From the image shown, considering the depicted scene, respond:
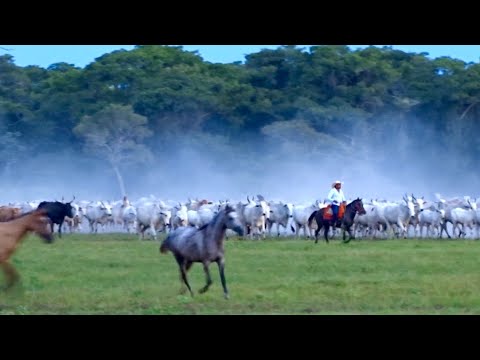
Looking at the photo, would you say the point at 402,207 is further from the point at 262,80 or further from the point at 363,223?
the point at 262,80

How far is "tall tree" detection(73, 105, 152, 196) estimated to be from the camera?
2077 inches

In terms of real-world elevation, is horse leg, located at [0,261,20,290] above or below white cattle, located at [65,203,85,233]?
below

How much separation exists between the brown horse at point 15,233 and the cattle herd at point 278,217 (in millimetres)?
15294

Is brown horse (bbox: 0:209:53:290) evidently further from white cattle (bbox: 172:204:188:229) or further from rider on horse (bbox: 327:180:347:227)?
white cattle (bbox: 172:204:188:229)

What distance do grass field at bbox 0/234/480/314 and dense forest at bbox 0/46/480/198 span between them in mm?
28894

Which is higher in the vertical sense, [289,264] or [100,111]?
[100,111]

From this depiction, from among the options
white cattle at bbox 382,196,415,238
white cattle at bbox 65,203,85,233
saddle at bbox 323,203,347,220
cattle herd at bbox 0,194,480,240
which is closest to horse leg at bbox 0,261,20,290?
saddle at bbox 323,203,347,220

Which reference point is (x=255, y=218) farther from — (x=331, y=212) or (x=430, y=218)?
(x=430, y=218)

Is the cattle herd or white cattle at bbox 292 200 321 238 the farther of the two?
white cattle at bbox 292 200 321 238

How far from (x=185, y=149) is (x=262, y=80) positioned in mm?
5843

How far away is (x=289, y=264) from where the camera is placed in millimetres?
20406

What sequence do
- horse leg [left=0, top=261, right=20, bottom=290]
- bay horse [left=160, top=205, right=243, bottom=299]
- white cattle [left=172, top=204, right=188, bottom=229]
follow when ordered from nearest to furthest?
horse leg [left=0, top=261, right=20, bottom=290]
bay horse [left=160, top=205, right=243, bottom=299]
white cattle [left=172, top=204, right=188, bottom=229]

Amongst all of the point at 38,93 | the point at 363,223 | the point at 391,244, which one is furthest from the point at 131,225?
the point at 38,93

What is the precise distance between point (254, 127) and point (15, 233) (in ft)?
138
